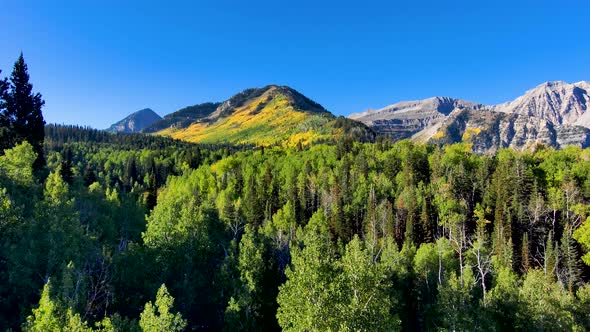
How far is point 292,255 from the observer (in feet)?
134

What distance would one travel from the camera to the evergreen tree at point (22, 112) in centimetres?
5584

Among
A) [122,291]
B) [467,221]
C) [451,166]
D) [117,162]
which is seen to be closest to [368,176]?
[451,166]

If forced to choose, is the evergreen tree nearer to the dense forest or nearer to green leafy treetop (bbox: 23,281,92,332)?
the dense forest

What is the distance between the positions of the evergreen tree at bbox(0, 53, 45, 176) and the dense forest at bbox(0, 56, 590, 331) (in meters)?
0.16

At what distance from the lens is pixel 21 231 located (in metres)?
36.0

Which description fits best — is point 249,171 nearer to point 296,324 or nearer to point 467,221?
point 467,221

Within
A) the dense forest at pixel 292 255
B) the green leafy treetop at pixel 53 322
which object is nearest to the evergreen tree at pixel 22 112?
the dense forest at pixel 292 255

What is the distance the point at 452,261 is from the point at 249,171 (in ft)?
301

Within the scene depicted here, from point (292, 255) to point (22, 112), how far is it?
47704 mm

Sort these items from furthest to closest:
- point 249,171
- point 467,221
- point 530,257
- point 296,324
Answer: point 249,171 < point 467,221 < point 530,257 < point 296,324

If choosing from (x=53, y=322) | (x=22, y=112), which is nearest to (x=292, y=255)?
(x=53, y=322)

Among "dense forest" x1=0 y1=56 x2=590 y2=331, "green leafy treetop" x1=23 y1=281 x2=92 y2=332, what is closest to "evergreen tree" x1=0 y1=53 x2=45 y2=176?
"dense forest" x1=0 y1=56 x2=590 y2=331

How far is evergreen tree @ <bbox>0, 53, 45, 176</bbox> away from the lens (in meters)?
55.8

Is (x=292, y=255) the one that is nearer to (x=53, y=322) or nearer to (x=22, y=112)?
(x=53, y=322)
